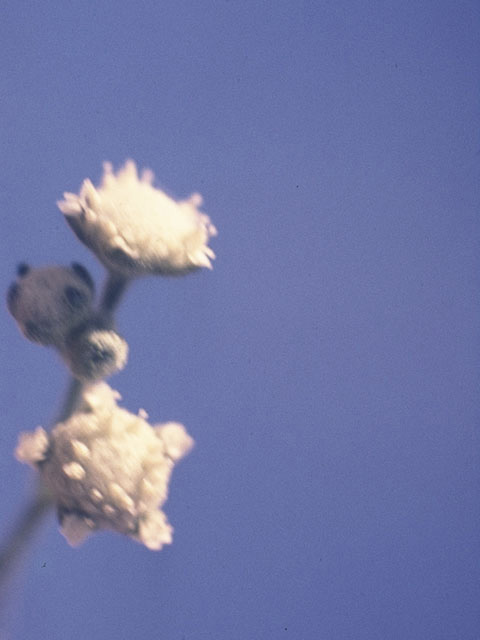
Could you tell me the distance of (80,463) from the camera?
137 cm

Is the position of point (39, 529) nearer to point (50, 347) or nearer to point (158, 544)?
point (158, 544)

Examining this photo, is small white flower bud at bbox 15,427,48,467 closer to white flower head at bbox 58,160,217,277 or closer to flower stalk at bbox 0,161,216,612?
flower stalk at bbox 0,161,216,612

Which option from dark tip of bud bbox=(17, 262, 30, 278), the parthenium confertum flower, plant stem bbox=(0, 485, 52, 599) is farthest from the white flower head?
plant stem bbox=(0, 485, 52, 599)

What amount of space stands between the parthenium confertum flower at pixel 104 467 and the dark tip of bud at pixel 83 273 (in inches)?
7.3

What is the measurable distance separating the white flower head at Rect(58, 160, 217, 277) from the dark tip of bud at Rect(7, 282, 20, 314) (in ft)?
0.47

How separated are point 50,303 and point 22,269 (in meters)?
0.11

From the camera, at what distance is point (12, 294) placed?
4.68ft

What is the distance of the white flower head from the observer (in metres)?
1.40

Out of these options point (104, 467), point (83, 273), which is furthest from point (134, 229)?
point (104, 467)

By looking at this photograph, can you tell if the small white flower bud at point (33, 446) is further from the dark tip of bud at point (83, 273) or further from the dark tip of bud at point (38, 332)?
the dark tip of bud at point (83, 273)

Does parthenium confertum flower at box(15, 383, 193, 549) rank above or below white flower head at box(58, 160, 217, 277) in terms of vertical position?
below

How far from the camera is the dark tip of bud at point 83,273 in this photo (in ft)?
4.71

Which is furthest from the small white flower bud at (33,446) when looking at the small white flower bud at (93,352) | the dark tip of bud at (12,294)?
the dark tip of bud at (12,294)

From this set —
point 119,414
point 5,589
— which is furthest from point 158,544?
point 5,589
